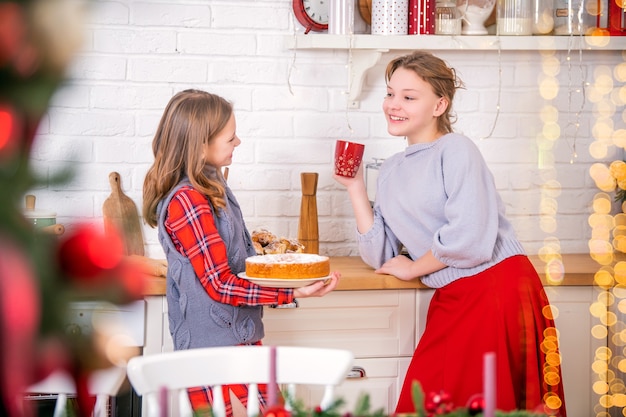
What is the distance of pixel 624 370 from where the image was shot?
2.63 m

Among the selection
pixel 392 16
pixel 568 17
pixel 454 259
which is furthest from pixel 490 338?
pixel 568 17

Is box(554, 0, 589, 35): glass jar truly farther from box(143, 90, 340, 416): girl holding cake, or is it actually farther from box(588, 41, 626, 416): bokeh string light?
box(143, 90, 340, 416): girl holding cake

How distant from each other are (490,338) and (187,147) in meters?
0.97

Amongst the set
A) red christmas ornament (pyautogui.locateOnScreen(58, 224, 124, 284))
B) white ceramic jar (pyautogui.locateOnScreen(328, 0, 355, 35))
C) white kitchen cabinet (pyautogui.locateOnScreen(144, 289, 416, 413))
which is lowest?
white kitchen cabinet (pyautogui.locateOnScreen(144, 289, 416, 413))

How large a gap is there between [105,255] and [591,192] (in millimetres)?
2935

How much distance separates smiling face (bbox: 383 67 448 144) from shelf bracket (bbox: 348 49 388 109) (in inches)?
13.3

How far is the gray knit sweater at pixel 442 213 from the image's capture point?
7.52ft

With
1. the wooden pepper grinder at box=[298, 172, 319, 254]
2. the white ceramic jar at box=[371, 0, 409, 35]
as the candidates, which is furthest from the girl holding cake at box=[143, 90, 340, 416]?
the white ceramic jar at box=[371, 0, 409, 35]

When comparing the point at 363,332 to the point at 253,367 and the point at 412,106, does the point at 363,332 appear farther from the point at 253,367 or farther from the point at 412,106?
the point at 253,367

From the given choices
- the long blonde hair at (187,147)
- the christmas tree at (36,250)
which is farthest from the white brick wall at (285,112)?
the christmas tree at (36,250)

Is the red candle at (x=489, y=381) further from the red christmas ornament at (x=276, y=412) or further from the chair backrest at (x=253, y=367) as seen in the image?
the chair backrest at (x=253, y=367)

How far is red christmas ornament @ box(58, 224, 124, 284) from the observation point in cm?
35

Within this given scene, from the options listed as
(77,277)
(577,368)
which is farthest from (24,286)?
(577,368)

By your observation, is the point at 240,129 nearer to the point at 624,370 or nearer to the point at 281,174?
the point at 281,174
